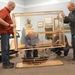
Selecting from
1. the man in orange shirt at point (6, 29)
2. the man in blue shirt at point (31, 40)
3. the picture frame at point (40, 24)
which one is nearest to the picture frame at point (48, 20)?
the picture frame at point (40, 24)

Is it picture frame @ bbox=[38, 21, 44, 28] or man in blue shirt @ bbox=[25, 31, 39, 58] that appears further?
picture frame @ bbox=[38, 21, 44, 28]

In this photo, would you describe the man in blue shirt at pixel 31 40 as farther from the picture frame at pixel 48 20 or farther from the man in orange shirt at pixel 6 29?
the man in orange shirt at pixel 6 29

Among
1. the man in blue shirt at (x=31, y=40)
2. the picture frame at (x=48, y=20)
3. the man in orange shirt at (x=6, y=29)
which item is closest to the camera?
the man in orange shirt at (x=6, y=29)

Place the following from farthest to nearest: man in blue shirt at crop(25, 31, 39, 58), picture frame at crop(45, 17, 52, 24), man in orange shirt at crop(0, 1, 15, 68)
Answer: picture frame at crop(45, 17, 52, 24) → man in blue shirt at crop(25, 31, 39, 58) → man in orange shirt at crop(0, 1, 15, 68)

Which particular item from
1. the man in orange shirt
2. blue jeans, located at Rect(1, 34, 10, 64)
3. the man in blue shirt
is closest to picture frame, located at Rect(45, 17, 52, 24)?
the man in blue shirt

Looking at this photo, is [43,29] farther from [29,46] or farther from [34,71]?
[34,71]

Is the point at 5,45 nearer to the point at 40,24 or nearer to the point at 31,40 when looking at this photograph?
the point at 31,40

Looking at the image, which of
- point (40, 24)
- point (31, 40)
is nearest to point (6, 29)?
point (31, 40)

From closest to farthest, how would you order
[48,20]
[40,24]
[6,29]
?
[6,29] < [48,20] < [40,24]

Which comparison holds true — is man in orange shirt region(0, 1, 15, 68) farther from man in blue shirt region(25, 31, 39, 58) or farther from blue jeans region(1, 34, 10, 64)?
man in blue shirt region(25, 31, 39, 58)

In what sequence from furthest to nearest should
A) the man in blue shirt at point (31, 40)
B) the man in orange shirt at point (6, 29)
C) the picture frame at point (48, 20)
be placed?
the picture frame at point (48, 20), the man in blue shirt at point (31, 40), the man in orange shirt at point (6, 29)

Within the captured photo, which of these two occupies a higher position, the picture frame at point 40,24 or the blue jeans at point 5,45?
the picture frame at point 40,24

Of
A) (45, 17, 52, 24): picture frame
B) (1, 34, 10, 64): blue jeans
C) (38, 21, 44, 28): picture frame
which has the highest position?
(45, 17, 52, 24): picture frame

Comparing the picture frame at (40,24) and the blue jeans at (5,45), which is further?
the picture frame at (40,24)
